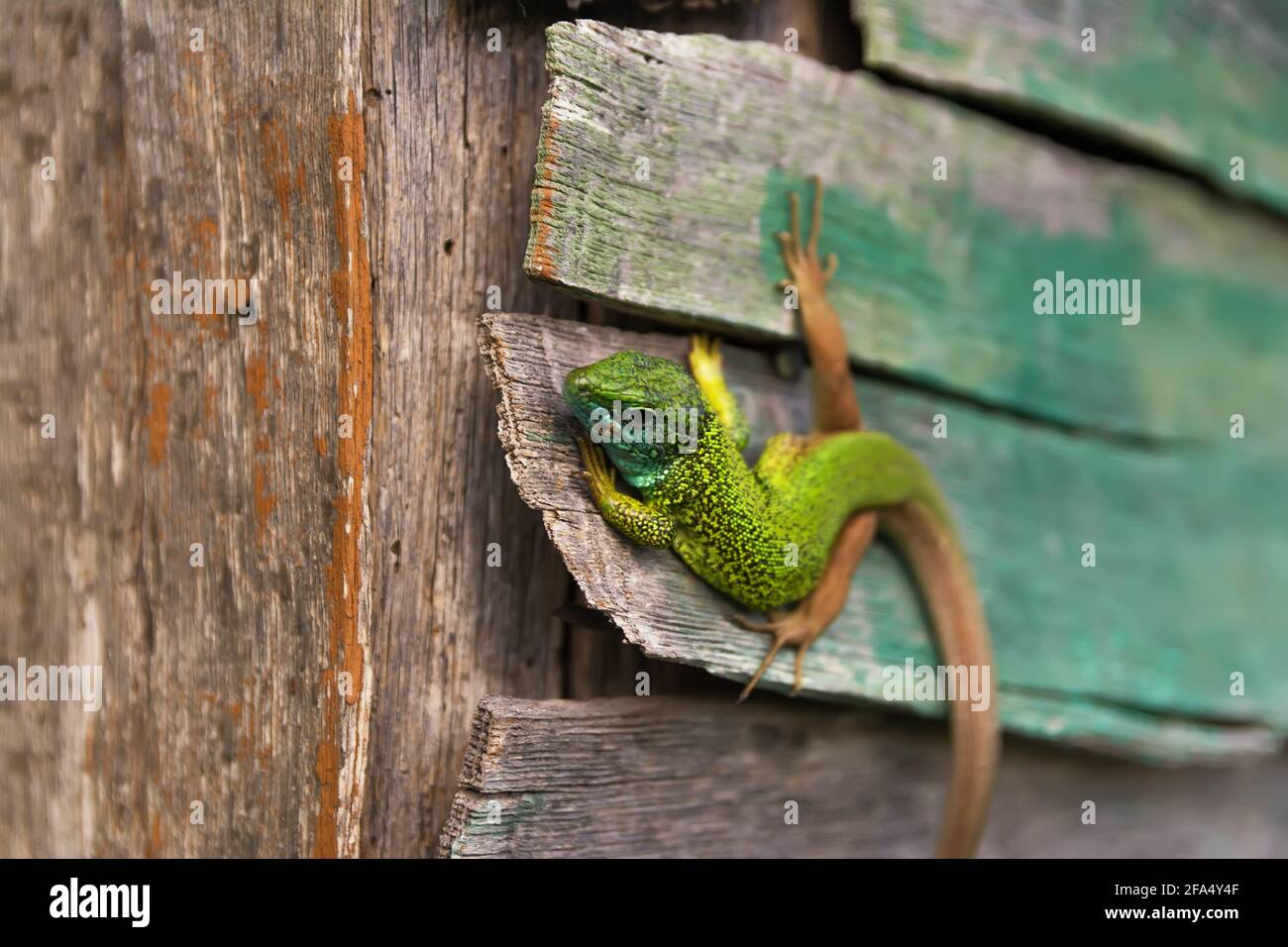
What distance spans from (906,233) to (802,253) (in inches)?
16.2

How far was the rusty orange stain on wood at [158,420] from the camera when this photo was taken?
2.48m

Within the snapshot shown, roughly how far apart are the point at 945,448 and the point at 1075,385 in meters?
0.52

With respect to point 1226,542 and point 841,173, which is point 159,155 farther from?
point 1226,542

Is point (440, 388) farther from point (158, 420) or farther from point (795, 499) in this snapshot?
point (795, 499)

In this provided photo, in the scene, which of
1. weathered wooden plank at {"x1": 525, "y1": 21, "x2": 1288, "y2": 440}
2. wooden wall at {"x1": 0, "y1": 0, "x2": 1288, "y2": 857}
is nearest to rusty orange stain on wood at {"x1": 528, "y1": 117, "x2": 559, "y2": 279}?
weathered wooden plank at {"x1": 525, "y1": 21, "x2": 1288, "y2": 440}

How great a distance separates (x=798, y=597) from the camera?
252 centimetres

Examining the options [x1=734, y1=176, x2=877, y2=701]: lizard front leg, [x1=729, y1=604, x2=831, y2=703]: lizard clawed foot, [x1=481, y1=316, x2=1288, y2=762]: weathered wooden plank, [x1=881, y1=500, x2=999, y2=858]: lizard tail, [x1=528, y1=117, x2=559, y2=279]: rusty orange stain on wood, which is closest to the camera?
[x1=528, y1=117, x2=559, y2=279]: rusty orange stain on wood

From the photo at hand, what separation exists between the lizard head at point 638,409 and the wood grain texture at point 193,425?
1.50 ft

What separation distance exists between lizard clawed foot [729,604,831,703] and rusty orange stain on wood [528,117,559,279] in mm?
896

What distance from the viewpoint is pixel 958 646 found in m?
2.84

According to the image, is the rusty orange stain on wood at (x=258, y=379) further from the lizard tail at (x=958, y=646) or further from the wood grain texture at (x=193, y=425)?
the lizard tail at (x=958, y=646)

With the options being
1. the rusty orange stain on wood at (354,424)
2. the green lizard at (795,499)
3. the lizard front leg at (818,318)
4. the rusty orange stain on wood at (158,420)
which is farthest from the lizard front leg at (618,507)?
the rusty orange stain on wood at (158,420)

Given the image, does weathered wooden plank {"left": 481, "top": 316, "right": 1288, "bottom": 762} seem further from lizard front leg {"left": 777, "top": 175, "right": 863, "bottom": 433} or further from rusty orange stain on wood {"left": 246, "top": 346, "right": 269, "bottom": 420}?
rusty orange stain on wood {"left": 246, "top": 346, "right": 269, "bottom": 420}

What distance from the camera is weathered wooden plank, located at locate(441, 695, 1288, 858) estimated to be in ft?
7.36
